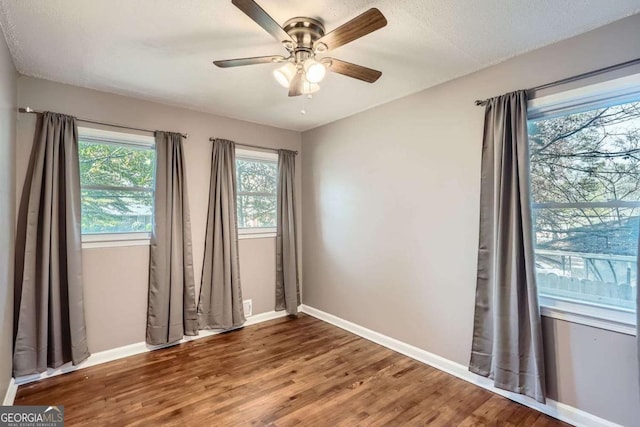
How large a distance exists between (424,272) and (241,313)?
7.06ft

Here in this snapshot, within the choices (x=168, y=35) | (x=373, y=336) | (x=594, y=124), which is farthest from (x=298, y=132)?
(x=594, y=124)

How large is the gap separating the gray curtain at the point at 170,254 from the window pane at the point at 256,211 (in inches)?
28.9

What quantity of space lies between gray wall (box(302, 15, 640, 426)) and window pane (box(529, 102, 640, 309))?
0.30 metres

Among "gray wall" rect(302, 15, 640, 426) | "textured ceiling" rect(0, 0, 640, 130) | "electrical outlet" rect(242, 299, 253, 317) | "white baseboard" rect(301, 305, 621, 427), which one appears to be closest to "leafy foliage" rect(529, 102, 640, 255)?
"gray wall" rect(302, 15, 640, 426)

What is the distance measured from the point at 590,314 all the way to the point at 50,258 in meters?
4.01

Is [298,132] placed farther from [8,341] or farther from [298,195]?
[8,341]

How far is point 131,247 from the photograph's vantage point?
10.2ft

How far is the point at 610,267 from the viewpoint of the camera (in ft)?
6.62

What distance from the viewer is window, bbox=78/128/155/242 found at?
2.93 meters

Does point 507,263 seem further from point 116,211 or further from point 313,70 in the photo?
point 116,211

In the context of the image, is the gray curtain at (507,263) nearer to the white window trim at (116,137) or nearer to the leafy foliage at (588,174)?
the leafy foliage at (588,174)

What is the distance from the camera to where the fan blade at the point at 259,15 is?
4.50 feet

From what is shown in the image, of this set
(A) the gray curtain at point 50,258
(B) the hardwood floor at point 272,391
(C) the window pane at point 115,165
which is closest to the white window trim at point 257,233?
(C) the window pane at point 115,165

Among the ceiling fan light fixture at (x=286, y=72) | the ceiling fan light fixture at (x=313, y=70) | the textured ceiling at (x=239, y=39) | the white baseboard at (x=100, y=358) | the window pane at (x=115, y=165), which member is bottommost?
the white baseboard at (x=100, y=358)
